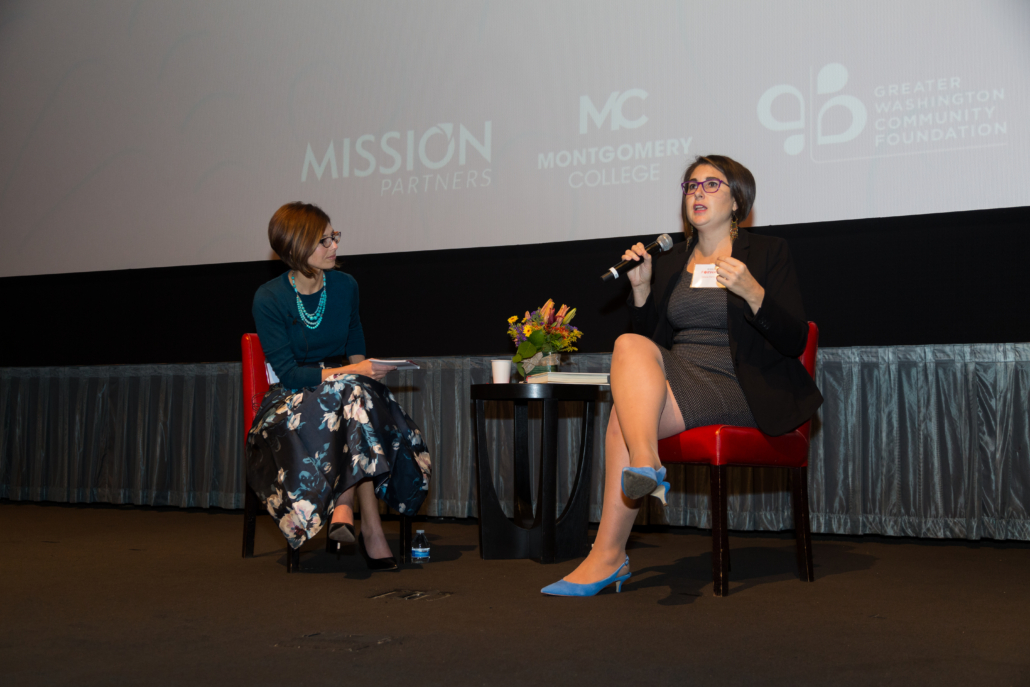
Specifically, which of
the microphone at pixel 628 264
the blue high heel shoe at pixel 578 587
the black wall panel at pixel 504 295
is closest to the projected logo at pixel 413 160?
the black wall panel at pixel 504 295

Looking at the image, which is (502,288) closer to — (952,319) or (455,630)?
(952,319)

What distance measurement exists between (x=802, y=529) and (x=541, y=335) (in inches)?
37.1

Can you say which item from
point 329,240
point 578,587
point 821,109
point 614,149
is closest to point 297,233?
point 329,240

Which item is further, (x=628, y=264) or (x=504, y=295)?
(x=504, y=295)

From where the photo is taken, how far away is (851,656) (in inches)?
57.3

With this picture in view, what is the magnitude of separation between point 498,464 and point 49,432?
241cm

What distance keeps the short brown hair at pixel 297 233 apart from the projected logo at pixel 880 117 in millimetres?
1835

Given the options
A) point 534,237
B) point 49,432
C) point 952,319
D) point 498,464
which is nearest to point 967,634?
point 952,319

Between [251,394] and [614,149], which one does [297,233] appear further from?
[614,149]

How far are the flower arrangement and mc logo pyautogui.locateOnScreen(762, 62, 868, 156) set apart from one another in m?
1.27

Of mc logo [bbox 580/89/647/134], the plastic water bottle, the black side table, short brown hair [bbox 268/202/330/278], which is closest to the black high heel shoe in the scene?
the plastic water bottle

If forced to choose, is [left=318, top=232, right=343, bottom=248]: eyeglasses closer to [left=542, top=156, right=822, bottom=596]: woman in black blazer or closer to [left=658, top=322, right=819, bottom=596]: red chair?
[left=542, top=156, right=822, bottom=596]: woman in black blazer

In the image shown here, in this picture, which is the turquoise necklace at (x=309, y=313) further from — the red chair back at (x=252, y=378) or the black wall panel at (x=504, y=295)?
the black wall panel at (x=504, y=295)

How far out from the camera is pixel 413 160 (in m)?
3.88
